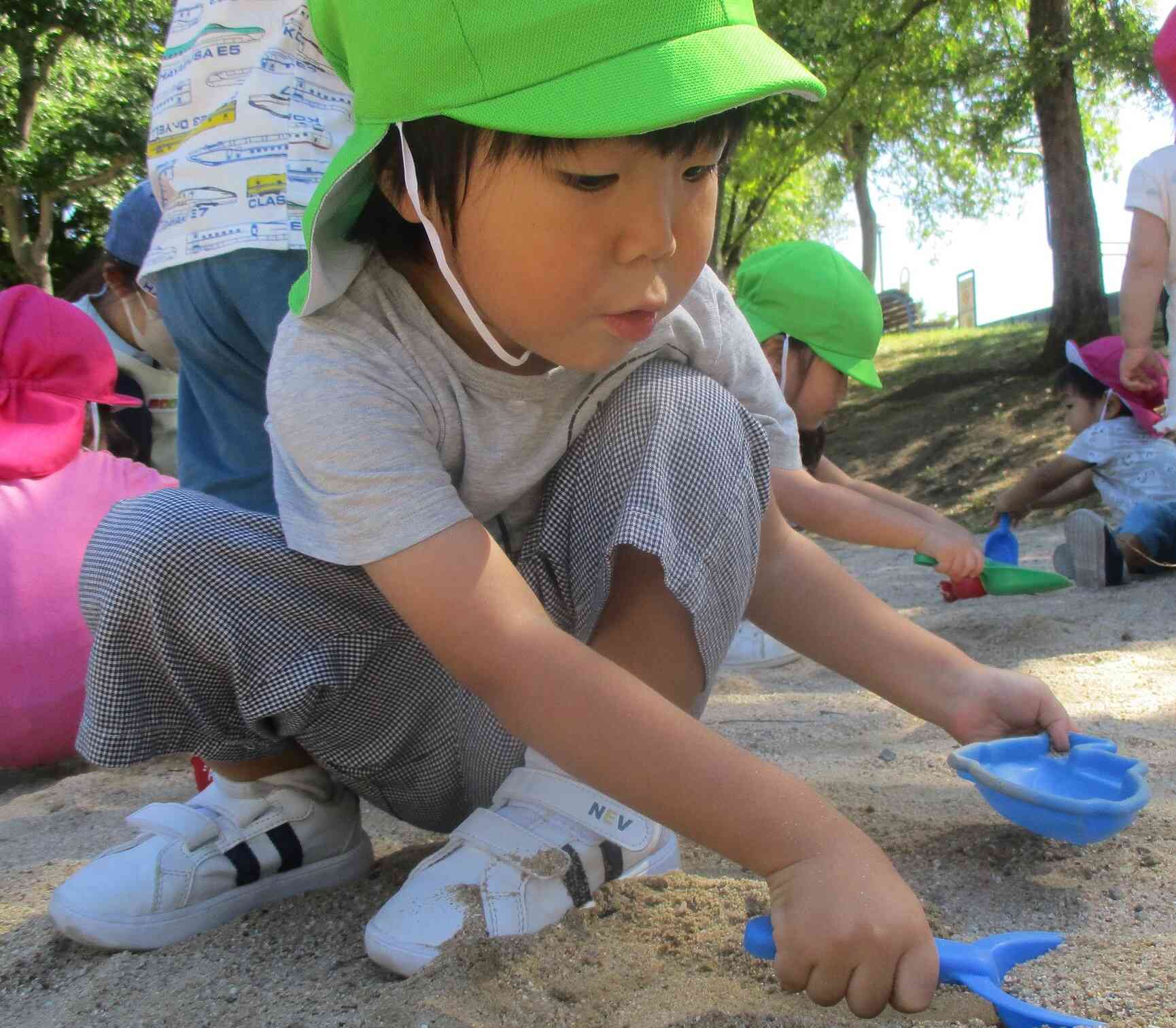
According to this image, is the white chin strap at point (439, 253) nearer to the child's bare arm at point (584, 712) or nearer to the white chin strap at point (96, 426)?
the child's bare arm at point (584, 712)

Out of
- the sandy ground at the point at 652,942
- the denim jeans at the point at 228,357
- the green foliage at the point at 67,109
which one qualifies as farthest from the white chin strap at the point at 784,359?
the green foliage at the point at 67,109

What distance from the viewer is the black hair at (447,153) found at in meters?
0.96

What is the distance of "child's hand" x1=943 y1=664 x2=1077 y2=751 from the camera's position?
126 cm

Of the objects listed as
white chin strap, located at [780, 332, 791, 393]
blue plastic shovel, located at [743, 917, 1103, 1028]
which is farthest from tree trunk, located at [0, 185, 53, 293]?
blue plastic shovel, located at [743, 917, 1103, 1028]

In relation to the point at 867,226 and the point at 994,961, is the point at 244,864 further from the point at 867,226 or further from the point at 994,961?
the point at 867,226

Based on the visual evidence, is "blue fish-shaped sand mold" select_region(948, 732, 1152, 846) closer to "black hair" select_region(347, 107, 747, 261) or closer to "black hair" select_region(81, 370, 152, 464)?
"black hair" select_region(347, 107, 747, 261)

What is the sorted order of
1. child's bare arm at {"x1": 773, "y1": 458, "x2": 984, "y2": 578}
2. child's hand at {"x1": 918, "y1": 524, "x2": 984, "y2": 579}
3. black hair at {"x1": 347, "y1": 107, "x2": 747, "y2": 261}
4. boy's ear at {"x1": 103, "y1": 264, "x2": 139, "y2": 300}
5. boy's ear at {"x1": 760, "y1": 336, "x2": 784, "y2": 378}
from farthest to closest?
boy's ear at {"x1": 760, "y1": 336, "x2": 784, "y2": 378}
boy's ear at {"x1": 103, "y1": 264, "x2": 139, "y2": 300}
child's hand at {"x1": 918, "y1": 524, "x2": 984, "y2": 579}
child's bare arm at {"x1": 773, "y1": 458, "x2": 984, "y2": 578}
black hair at {"x1": 347, "y1": 107, "x2": 747, "y2": 261}

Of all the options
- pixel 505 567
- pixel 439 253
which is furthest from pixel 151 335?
pixel 505 567

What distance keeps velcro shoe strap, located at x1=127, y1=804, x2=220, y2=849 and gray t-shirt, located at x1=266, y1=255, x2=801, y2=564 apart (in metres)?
0.32

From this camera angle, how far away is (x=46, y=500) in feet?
6.79

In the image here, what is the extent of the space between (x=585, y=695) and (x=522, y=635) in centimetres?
7

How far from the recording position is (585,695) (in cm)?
94

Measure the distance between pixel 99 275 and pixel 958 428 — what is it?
17.0ft

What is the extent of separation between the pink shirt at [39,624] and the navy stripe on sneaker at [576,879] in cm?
119
